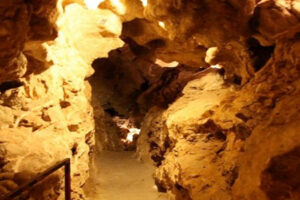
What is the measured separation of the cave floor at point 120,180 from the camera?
8891mm

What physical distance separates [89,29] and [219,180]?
4.89 meters

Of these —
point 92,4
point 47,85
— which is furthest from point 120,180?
point 92,4

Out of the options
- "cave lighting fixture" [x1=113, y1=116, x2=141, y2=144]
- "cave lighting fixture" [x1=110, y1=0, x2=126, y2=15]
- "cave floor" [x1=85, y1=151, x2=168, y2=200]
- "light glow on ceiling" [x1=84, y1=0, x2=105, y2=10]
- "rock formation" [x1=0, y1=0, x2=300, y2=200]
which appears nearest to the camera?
"rock formation" [x1=0, y1=0, x2=300, y2=200]

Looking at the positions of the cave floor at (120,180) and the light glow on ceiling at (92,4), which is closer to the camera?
the light glow on ceiling at (92,4)

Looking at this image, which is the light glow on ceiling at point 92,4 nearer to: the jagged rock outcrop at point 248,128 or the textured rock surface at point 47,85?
the textured rock surface at point 47,85

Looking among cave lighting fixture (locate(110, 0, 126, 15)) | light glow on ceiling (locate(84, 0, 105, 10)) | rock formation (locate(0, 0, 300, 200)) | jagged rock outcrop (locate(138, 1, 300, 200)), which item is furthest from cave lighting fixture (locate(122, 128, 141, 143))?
light glow on ceiling (locate(84, 0, 105, 10))

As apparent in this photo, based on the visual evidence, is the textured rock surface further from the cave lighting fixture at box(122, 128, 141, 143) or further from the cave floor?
the cave lighting fixture at box(122, 128, 141, 143)

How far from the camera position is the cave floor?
8.89 metres

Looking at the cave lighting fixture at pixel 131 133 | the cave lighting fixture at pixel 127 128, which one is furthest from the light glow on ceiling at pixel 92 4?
the cave lighting fixture at pixel 131 133

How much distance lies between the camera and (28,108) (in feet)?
18.6

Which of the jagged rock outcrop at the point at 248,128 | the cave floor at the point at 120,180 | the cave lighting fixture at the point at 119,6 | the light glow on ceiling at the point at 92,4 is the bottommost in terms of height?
the cave floor at the point at 120,180

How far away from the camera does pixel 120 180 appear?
10.3 meters

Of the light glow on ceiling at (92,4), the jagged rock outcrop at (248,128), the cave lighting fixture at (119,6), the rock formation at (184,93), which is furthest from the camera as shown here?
the cave lighting fixture at (119,6)

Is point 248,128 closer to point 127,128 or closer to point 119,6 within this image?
point 119,6
